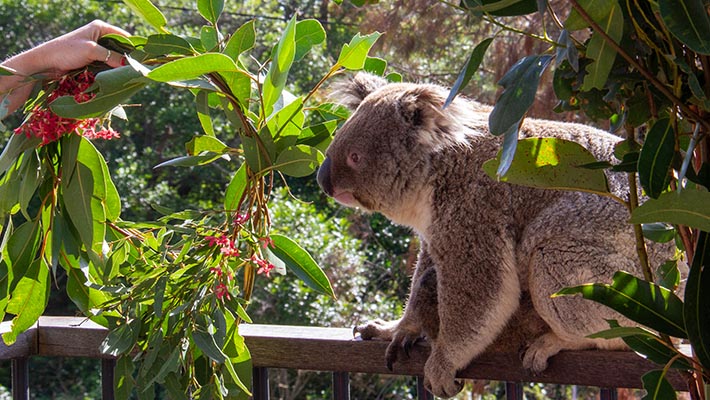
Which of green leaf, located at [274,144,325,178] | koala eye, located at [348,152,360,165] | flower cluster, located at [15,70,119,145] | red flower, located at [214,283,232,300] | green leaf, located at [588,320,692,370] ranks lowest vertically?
red flower, located at [214,283,232,300]

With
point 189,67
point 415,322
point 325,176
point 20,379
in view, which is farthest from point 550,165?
point 20,379

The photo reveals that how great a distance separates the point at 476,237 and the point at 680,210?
110 centimetres

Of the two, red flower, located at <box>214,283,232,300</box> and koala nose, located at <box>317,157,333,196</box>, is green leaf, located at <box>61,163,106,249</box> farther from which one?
koala nose, located at <box>317,157,333,196</box>

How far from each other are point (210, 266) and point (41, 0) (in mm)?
8869

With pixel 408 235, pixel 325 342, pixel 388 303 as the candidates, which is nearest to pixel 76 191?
pixel 325 342

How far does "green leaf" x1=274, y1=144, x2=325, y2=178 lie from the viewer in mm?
1383

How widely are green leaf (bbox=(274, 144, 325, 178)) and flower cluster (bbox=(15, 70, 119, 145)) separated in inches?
10.7

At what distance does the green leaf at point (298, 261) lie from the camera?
4.77 ft

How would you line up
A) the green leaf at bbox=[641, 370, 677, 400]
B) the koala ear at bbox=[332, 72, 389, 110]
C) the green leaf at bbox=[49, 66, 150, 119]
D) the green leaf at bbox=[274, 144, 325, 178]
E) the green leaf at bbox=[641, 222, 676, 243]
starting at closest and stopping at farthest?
the green leaf at bbox=[641, 370, 677, 400] → the green leaf at bbox=[641, 222, 676, 243] → the green leaf at bbox=[49, 66, 150, 119] → the green leaf at bbox=[274, 144, 325, 178] → the koala ear at bbox=[332, 72, 389, 110]

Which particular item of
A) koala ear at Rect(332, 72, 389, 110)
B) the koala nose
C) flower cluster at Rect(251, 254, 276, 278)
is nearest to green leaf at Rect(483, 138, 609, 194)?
flower cluster at Rect(251, 254, 276, 278)

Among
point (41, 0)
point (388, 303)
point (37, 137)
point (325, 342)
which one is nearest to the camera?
point (37, 137)

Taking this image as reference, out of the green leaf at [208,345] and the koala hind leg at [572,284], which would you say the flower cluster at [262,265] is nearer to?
the green leaf at [208,345]

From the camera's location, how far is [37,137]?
137 cm

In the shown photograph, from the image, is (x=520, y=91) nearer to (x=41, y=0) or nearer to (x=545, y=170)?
(x=545, y=170)
